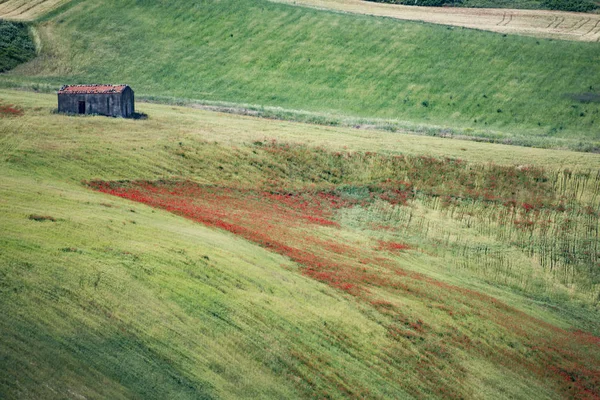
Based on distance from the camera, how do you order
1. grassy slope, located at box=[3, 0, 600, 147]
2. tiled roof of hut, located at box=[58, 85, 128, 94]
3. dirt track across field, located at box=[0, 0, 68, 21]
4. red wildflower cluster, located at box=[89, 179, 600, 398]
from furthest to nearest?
dirt track across field, located at box=[0, 0, 68, 21] → grassy slope, located at box=[3, 0, 600, 147] → tiled roof of hut, located at box=[58, 85, 128, 94] → red wildflower cluster, located at box=[89, 179, 600, 398]

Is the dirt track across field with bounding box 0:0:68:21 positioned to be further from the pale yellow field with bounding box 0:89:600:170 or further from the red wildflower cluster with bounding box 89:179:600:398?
the red wildflower cluster with bounding box 89:179:600:398

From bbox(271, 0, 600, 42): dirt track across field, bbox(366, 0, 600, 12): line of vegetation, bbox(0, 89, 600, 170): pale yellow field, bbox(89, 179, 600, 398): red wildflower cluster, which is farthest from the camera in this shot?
bbox(366, 0, 600, 12): line of vegetation

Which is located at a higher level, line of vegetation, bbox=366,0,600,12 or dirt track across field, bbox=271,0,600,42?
line of vegetation, bbox=366,0,600,12

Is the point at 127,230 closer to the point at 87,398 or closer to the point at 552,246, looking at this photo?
the point at 87,398

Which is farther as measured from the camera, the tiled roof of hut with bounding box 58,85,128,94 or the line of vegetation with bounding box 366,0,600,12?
the line of vegetation with bounding box 366,0,600,12

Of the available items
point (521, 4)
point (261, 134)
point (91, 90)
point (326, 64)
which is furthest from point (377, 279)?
point (521, 4)

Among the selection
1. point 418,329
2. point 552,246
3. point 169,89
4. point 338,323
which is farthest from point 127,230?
point 169,89

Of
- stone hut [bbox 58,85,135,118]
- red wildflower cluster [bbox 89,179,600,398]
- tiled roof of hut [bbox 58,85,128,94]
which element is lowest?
red wildflower cluster [bbox 89,179,600,398]

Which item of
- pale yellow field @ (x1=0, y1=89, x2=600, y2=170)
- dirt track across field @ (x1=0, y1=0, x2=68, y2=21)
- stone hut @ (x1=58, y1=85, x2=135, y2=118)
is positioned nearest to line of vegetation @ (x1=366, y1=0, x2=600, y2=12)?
pale yellow field @ (x1=0, y1=89, x2=600, y2=170)
